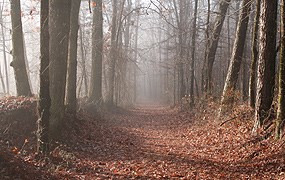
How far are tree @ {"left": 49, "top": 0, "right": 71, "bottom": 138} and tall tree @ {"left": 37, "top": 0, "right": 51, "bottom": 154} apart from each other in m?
1.81

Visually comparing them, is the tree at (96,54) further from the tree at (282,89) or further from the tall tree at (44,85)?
the tree at (282,89)

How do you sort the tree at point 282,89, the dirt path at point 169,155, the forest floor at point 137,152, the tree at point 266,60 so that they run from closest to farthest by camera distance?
the forest floor at point 137,152, the dirt path at point 169,155, the tree at point 282,89, the tree at point 266,60

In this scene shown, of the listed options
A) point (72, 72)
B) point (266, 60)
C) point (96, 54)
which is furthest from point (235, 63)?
point (96, 54)

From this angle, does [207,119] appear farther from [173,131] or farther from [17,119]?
[17,119]

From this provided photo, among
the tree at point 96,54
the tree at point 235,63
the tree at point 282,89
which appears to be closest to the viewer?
the tree at point 282,89

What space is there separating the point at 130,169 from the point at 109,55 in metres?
17.1

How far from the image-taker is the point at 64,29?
1049 centimetres

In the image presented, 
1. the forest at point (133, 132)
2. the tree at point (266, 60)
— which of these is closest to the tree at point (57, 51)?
the forest at point (133, 132)

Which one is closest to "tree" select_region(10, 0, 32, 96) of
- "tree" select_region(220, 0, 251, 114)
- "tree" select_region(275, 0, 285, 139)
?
"tree" select_region(220, 0, 251, 114)

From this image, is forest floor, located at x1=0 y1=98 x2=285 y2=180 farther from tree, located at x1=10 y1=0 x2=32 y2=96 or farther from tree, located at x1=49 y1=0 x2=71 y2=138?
tree, located at x1=10 y1=0 x2=32 y2=96

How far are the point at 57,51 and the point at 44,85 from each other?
2471 millimetres

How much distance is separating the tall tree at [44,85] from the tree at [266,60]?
6518 mm

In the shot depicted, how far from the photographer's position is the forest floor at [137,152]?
7.57 meters

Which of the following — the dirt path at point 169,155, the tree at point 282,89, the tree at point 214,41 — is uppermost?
the tree at point 214,41
